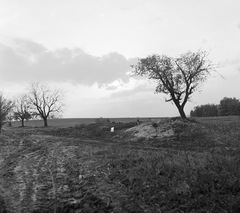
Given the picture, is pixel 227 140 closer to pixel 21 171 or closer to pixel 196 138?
pixel 196 138

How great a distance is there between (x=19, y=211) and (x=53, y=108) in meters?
72.6

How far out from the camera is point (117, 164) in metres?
9.85

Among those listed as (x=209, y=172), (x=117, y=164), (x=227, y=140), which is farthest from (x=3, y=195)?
(x=227, y=140)

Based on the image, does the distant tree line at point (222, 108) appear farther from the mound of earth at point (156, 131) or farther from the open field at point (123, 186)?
the open field at point (123, 186)

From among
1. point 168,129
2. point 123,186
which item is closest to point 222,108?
point 168,129

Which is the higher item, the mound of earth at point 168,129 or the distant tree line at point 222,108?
the distant tree line at point 222,108

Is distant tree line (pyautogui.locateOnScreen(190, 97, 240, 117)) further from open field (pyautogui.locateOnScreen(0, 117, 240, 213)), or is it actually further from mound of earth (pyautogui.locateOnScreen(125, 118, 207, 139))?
open field (pyautogui.locateOnScreen(0, 117, 240, 213))

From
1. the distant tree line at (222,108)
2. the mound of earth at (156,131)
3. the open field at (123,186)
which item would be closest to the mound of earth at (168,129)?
the mound of earth at (156,131)

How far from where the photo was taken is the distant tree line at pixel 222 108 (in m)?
88.1

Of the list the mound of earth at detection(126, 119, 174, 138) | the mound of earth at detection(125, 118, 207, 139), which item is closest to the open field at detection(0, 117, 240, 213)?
the mound of earth at detection(125, 118, 207, 139)

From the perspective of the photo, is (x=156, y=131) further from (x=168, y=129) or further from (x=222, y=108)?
(x=222, y=108)

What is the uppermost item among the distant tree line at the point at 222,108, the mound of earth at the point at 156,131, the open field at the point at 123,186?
the distant tree line at the point at 222,108

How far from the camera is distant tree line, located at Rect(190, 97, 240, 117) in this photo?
88.1 m

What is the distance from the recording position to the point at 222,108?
92812mm
